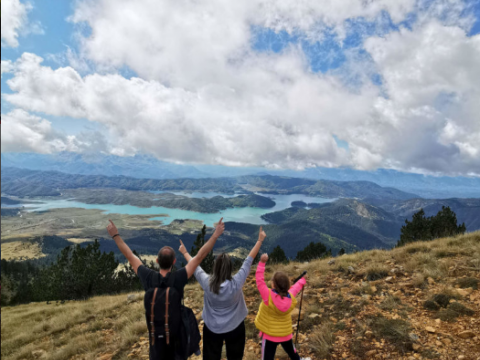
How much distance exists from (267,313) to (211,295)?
49.2 inches

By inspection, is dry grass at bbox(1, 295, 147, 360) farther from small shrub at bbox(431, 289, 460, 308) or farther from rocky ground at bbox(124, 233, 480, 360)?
small shrub at bbox(431, 289, 460, 308)

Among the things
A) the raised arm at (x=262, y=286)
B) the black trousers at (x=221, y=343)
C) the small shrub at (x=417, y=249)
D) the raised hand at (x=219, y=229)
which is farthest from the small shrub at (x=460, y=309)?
the raised hand at (x=219, y=229)

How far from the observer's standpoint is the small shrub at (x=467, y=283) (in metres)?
7.15

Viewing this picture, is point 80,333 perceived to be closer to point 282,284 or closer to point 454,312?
point 282,284

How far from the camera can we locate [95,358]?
7.05 meters

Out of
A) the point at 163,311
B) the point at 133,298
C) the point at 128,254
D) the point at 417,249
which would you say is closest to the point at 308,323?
the point at 163,311

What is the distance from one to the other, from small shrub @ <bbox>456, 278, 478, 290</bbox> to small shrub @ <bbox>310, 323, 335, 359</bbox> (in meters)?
4.38

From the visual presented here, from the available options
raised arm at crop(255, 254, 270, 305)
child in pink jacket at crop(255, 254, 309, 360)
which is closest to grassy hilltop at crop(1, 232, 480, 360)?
child in pink jacket at crop(255, 254, 309, 360)

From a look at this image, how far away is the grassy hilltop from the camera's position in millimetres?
5625

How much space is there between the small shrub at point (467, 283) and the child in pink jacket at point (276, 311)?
621 centimetres

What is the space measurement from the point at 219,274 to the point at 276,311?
4.65 ft

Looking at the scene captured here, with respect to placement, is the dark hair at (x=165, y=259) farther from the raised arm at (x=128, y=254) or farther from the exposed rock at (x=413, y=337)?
the exposed rock at (x=413, y=337)

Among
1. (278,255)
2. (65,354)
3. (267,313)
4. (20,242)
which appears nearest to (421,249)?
(267,313)

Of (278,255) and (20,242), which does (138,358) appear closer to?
(278,255)
